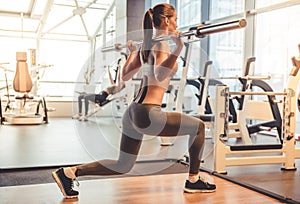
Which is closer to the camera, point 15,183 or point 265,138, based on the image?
point 15,183

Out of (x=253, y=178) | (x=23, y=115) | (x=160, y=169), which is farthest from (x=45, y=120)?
(x=253, y=178)

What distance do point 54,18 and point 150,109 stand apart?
24.5 ft

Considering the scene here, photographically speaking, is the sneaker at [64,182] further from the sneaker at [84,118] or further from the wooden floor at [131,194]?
the sneaker at [84,118]

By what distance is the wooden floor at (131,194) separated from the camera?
227 centimetres

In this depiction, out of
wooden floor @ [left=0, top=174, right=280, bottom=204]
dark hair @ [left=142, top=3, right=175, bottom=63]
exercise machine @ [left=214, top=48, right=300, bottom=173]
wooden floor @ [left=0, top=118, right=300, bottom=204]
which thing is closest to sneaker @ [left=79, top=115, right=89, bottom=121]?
wooden floor @ [left=0, top=118, right=300, bottom=204]

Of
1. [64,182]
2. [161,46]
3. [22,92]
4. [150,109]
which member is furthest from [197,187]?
[22,92]

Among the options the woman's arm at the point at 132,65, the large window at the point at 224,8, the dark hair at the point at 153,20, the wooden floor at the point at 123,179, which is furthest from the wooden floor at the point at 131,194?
the large window at the point at 224,8

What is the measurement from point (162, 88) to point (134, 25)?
16.1 ft

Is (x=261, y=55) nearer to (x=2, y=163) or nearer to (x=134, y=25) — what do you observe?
(x=134, y=25)

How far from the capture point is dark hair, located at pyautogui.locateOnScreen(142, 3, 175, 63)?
7.04ft

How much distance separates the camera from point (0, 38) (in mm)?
8461

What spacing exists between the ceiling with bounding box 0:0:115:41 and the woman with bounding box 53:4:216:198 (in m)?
6.68

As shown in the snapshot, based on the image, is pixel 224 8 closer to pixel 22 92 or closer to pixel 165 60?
pixel 22 92

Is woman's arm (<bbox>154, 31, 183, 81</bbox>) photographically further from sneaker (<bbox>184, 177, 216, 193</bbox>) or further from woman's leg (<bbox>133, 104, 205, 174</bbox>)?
sneaker (<bbox>184, 177, 216, 193</bbox>)
